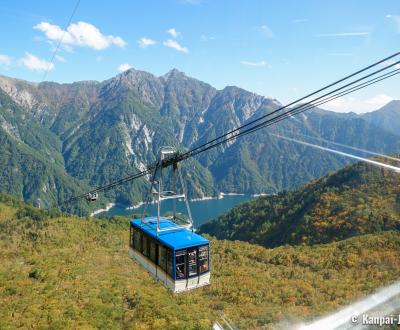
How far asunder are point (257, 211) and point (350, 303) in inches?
4806

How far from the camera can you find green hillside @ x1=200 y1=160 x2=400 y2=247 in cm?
7244

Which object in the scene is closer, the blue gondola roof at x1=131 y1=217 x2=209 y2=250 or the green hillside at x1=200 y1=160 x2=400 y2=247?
the blue gondola roof at x1=131 y1=217 x2=209 y2=250

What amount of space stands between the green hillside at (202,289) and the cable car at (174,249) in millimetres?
11468

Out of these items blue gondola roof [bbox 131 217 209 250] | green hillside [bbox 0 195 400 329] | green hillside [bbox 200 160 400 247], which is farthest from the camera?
green hillside [bbox 200 160 400 247]

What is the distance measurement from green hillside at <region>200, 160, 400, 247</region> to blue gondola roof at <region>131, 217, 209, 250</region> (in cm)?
5595

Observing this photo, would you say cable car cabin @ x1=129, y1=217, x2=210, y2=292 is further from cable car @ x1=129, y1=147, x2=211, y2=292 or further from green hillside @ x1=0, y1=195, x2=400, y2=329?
green hillside @ x1=0, y1=195, x2=400, y2=329

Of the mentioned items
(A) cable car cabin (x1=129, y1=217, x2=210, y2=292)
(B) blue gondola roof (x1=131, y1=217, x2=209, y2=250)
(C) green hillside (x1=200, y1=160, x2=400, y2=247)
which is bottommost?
(C) green hillside (x1=200, y1=160, x2=400, y2=247)

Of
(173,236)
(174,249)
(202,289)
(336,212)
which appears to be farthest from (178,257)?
(336,212)

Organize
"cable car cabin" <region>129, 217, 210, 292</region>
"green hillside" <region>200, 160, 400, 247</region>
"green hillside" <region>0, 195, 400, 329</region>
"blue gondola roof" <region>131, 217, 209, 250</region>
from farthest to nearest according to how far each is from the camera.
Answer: "green hillside" <region>200, 160, 400, 247</region>
"green hillside" <region>0, 195, 400, 329</region>
"blue gondola roof" <region>131, 217, 209, 250</region>
"cable car cabin" <region>129, 217, 210, 292</region>

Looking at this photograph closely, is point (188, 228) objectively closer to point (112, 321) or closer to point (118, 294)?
point (112, 321)

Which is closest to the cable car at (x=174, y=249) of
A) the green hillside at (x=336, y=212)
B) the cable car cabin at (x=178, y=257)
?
the cable car cabin at (x=178, y=257)

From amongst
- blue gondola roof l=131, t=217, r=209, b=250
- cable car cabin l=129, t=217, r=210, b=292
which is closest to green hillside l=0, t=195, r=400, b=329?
cable car cabin l=129, t=217, r=210, b=292

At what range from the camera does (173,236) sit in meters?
20.9

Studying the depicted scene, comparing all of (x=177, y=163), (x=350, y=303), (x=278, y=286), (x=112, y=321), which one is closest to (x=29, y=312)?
(x=112, y=321)
